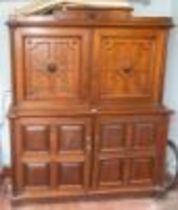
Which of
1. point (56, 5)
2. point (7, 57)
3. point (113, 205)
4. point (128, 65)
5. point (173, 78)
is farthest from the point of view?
point (173, 78)

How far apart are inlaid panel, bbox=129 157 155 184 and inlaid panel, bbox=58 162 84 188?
38 cm

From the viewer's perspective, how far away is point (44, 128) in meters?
2.71

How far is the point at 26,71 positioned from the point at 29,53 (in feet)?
0.41

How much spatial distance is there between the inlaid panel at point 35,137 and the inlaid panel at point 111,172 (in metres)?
0.44

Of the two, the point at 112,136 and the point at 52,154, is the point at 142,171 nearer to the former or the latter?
the point at 112,136

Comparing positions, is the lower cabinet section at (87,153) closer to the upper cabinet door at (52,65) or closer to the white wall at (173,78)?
the upper cabinet door at (52,65)

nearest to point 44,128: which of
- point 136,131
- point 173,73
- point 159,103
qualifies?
point 136,131

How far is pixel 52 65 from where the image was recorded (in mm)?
2613

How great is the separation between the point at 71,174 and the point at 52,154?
215 mm

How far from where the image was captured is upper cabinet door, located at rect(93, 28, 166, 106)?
2641mm

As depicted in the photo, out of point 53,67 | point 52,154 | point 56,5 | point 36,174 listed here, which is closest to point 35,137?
point 52,154

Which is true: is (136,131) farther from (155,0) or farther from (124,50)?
(155,0)

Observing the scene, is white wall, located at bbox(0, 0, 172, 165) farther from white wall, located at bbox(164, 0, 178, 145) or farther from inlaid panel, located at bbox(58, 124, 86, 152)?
inlaid panel, located at bbox(58, 124, 86, 152)

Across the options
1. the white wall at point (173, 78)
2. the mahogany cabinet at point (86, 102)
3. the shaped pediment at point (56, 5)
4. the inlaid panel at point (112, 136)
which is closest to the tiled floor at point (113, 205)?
the mahogany cabinet at point (86, 102)
